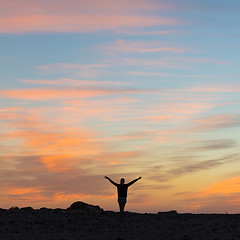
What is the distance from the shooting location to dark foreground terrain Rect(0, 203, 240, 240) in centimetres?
2947

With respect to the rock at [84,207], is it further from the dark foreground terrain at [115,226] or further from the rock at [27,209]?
the rock at [27,209]

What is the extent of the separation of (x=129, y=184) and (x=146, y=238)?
6305mm

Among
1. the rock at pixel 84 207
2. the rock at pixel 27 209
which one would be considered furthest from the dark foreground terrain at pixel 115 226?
the rock at pixel 84 207

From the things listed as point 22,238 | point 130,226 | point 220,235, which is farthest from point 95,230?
point 220,235

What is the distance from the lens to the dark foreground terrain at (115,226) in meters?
29.5

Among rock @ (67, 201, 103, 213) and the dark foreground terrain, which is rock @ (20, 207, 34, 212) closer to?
the dark foreground terrain

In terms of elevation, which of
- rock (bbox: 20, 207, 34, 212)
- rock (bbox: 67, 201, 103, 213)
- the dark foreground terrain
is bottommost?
Result: the dark foreground terrain

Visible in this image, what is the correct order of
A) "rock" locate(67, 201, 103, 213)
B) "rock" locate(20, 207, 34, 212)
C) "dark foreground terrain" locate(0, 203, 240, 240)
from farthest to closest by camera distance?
"rock" locate(67, 201, 103, 213)
"rock" locate(20, 207, 34, 212)
"dark foreground terrain" locate(0, 203, 240, 240)

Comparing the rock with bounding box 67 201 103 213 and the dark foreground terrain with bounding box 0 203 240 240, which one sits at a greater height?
the rock with bounding box 67 201 103 213

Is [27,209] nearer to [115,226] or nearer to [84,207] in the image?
[84,207]

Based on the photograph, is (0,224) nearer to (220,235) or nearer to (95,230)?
(95,230)

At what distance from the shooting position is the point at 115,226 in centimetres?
3397

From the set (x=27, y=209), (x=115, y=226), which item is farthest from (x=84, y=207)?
(x=115, y=226)

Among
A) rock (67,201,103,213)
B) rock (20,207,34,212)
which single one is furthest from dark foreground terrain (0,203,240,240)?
rock (67,201,103,213)
